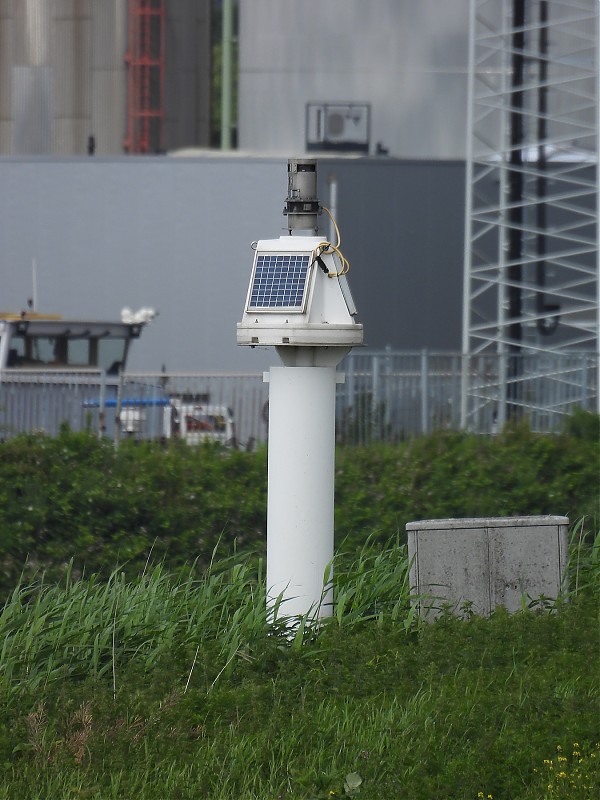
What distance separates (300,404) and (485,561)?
1.42 m

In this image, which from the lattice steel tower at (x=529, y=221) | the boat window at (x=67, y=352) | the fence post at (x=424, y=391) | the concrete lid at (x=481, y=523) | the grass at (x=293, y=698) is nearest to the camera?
the grass at (x=293, y=698)

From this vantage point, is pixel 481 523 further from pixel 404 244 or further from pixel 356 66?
pixel 356 66

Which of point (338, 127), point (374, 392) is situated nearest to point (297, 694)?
point (374, 392)

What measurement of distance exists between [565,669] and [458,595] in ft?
3.53

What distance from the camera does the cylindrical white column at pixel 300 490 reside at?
671cm

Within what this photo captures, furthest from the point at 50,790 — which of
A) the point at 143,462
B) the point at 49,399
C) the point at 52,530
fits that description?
the point at 49,399

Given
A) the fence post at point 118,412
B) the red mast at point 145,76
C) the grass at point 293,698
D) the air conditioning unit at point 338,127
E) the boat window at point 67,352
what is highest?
the red mast at point 145,76

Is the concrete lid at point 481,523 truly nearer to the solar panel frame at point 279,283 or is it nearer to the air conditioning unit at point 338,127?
the solar panel frame at point 279,283

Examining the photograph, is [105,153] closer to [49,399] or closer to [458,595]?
[49,399]

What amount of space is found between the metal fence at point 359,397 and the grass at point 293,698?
20.6 ft

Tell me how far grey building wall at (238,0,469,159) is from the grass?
979 inches

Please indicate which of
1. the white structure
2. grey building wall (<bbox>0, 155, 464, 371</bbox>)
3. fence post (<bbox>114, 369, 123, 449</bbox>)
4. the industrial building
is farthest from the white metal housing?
grey building wall (<bbox>0, 155, 464, 371</bbox>)

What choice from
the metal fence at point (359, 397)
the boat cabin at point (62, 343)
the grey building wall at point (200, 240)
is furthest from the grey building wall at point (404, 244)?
the metal fence at point (359, 397)

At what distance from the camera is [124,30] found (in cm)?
3108
